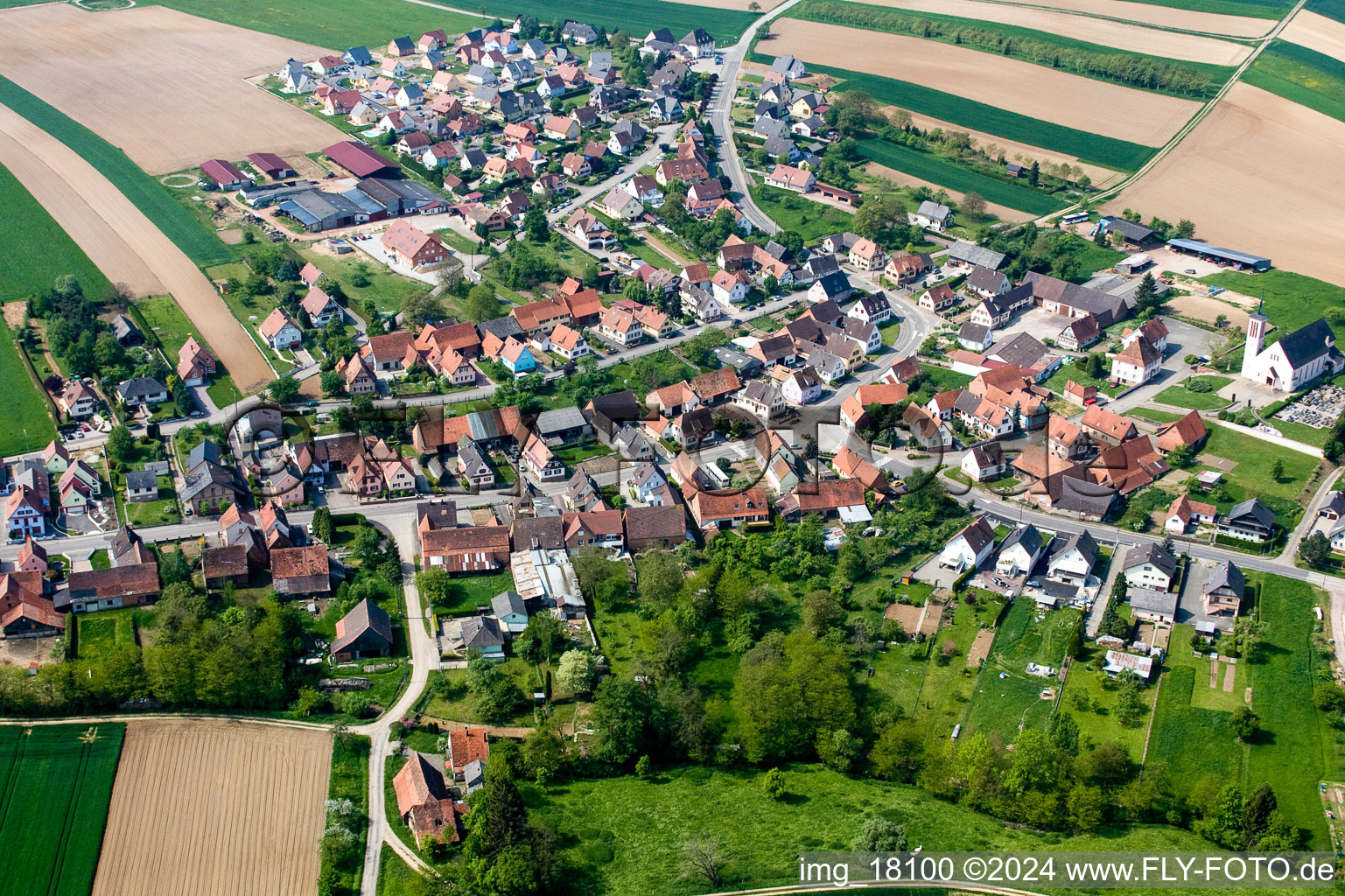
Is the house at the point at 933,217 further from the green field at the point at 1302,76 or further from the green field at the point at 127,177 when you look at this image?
the green field at the point at 127,177

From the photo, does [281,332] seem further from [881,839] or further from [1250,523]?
[1250,523]

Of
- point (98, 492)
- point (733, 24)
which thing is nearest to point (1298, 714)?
point (98, 492)

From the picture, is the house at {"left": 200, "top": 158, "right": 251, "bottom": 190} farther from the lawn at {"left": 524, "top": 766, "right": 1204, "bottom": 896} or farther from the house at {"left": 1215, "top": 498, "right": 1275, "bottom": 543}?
the house at {"left": 1215, "top": 498, "right": 1275, "bottom": 543}

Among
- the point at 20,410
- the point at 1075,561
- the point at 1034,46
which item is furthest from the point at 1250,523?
the point at 1034,46

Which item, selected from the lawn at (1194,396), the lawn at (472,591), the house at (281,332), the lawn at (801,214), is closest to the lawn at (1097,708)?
the lawn at (472,591)

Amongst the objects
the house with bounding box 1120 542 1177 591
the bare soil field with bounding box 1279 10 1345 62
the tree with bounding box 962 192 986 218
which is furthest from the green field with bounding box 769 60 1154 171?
the house with bounding box 1120 542 1177 591

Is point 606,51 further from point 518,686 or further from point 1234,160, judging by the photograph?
point 518,686
